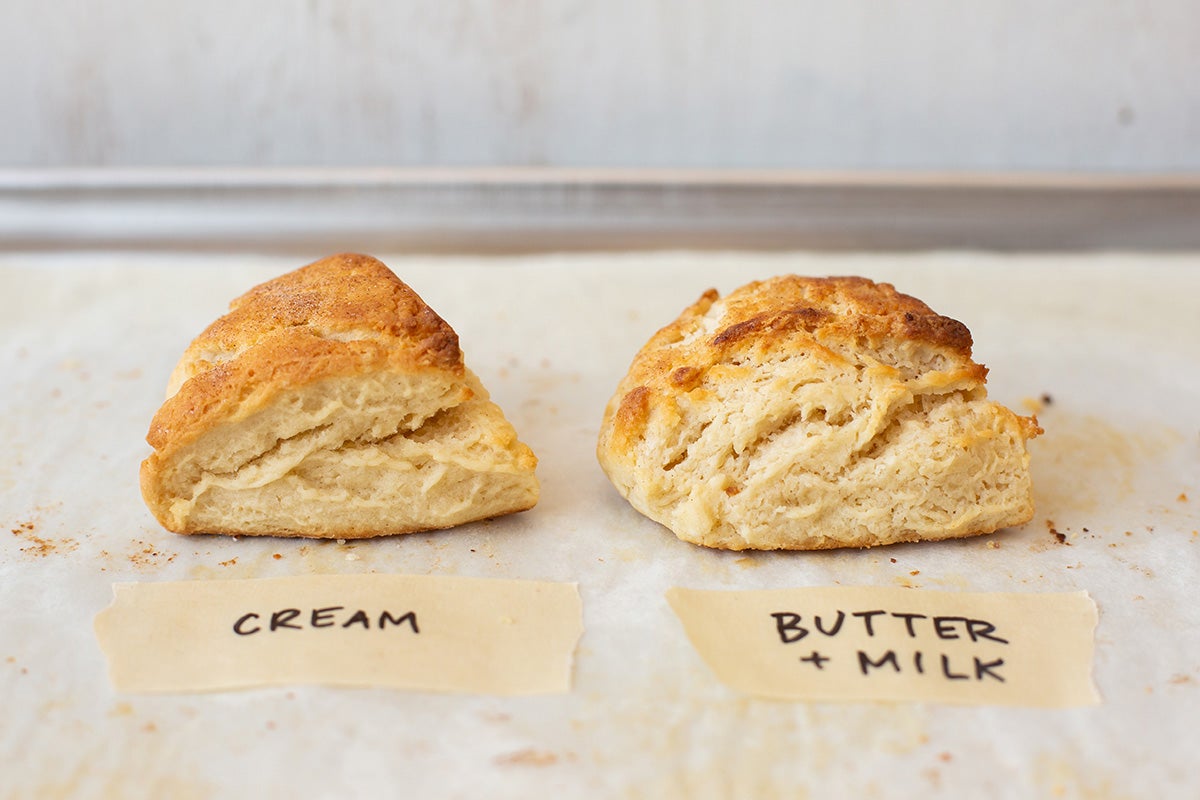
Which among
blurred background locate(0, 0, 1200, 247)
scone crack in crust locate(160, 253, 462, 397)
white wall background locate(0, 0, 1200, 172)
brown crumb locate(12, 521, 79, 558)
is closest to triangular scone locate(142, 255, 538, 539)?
scone crack in crust locate(160, 253, 462, 397)

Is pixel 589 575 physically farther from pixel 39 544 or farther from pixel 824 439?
pixel 39 544

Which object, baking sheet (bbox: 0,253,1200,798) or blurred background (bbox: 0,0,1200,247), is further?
blurred background (bbox: 0,0,1200,247)

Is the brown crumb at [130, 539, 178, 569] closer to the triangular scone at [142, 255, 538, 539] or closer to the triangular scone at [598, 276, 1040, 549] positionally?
the triangular scone at [142, 255, 538, 539]

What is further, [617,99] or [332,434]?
[617,99]

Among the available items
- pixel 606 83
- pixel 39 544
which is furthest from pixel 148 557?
pixel 606 83

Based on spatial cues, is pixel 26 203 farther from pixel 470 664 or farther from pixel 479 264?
pixel 470 664

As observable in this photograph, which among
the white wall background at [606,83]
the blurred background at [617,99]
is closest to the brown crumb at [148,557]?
the blurred background at [617,99]
